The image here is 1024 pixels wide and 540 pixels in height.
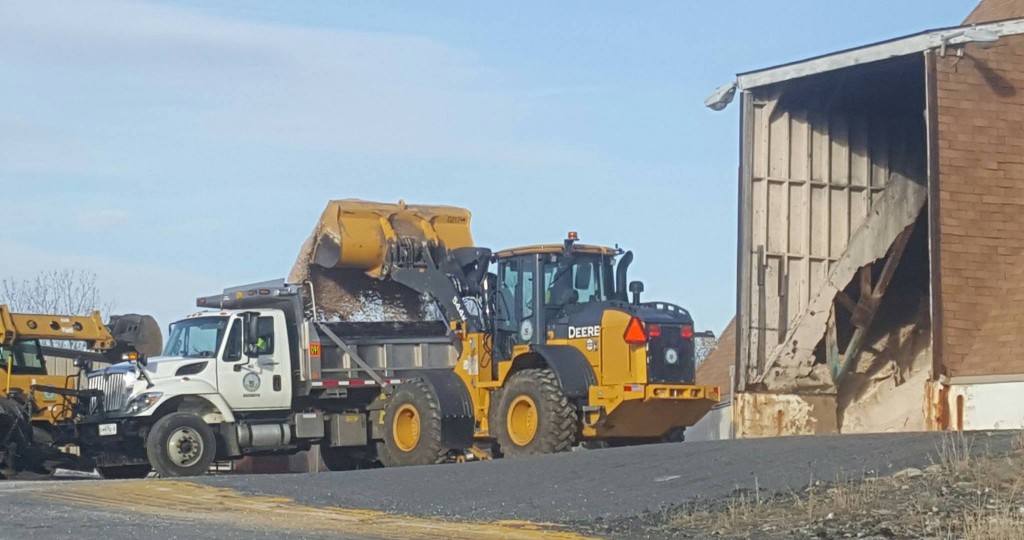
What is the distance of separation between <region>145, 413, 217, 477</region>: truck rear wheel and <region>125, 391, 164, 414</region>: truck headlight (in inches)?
14.0

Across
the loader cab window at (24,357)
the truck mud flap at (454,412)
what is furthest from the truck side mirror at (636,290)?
the loader cab window at (24,357)

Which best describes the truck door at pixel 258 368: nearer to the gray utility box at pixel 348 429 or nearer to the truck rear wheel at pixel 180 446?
the gray utility box at pixel 348 429

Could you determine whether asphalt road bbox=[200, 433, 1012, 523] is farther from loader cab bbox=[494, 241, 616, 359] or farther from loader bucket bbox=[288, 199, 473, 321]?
loader bucket bbox=[288, 199, 473, 321]

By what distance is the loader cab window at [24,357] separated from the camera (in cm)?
2233

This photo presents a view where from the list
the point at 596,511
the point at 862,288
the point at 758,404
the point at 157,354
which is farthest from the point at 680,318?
the point at 157,354

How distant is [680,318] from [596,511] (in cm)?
725

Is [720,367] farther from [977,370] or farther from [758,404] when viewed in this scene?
[977,370]

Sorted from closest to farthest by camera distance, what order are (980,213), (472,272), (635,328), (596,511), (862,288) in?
(596,511)
(635,328)
(980,213)
(472,272)
(862,288)

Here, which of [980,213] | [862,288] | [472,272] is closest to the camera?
[980,213]

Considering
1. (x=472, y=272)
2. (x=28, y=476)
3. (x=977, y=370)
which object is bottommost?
(x=28, y=476)

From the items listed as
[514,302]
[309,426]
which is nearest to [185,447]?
[309,426]

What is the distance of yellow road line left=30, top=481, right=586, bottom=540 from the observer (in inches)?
467

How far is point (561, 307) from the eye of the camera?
20672 mm

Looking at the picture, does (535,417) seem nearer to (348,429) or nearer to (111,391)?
(348,429)
